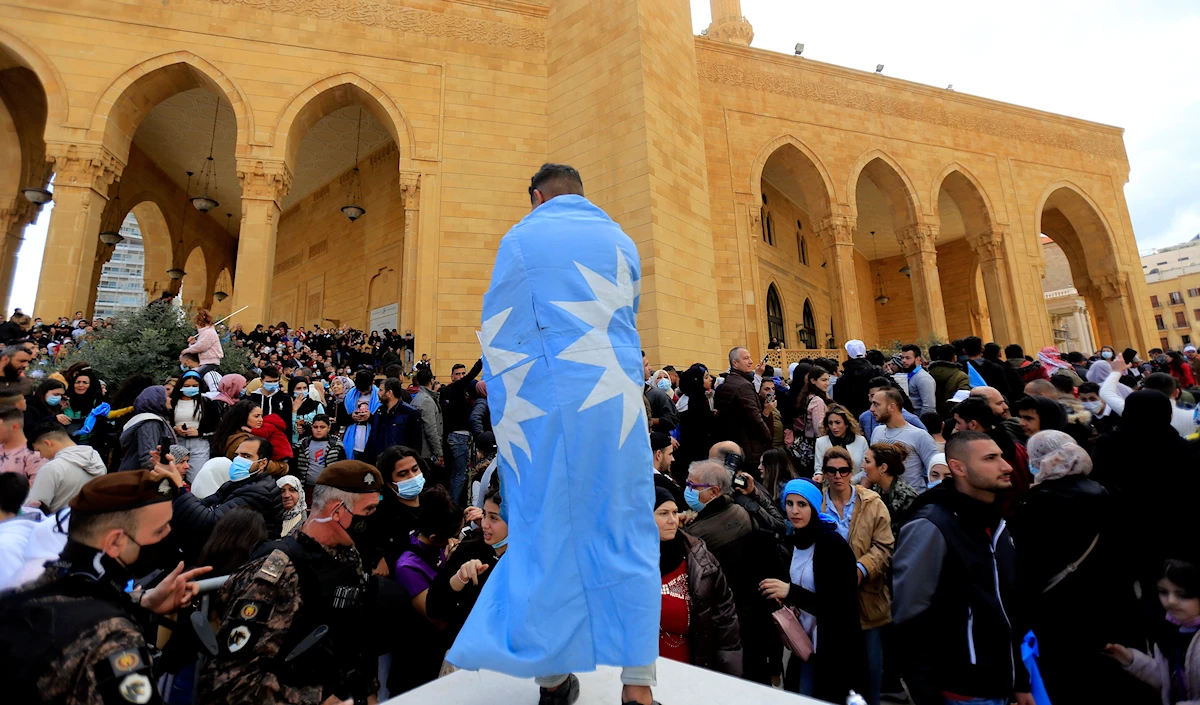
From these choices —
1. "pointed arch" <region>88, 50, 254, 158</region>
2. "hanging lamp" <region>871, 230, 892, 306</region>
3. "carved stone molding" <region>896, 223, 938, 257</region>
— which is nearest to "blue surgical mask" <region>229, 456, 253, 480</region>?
"pointed arch" <region>88, 50, 254, 158</region>

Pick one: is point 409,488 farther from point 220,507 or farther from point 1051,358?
point 1051,358

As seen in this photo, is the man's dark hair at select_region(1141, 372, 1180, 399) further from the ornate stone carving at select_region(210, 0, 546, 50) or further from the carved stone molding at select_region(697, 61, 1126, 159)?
the carved stone molding at select_region(697, 61, 1126, 159)

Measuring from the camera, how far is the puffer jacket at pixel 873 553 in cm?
271

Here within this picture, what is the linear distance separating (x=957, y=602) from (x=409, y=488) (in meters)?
2.45

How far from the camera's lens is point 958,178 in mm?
16547

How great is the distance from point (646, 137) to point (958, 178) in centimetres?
1107

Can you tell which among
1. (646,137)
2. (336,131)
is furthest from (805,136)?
(336,131)

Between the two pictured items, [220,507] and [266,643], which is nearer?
[266,643]

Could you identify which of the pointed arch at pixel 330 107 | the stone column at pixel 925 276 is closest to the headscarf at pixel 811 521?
the pointed arch at pixel 330 107

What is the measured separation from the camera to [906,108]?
53.7 ft

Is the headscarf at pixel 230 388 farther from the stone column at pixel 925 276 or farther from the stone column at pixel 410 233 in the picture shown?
the stone column at pixel 925 276

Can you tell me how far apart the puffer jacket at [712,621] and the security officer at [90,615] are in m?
1.84

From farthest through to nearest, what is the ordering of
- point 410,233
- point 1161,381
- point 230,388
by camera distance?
point 410,233 → point 230,388 → point 1161,381

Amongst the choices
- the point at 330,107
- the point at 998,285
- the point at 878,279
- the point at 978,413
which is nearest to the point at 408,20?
the point at 330,107
